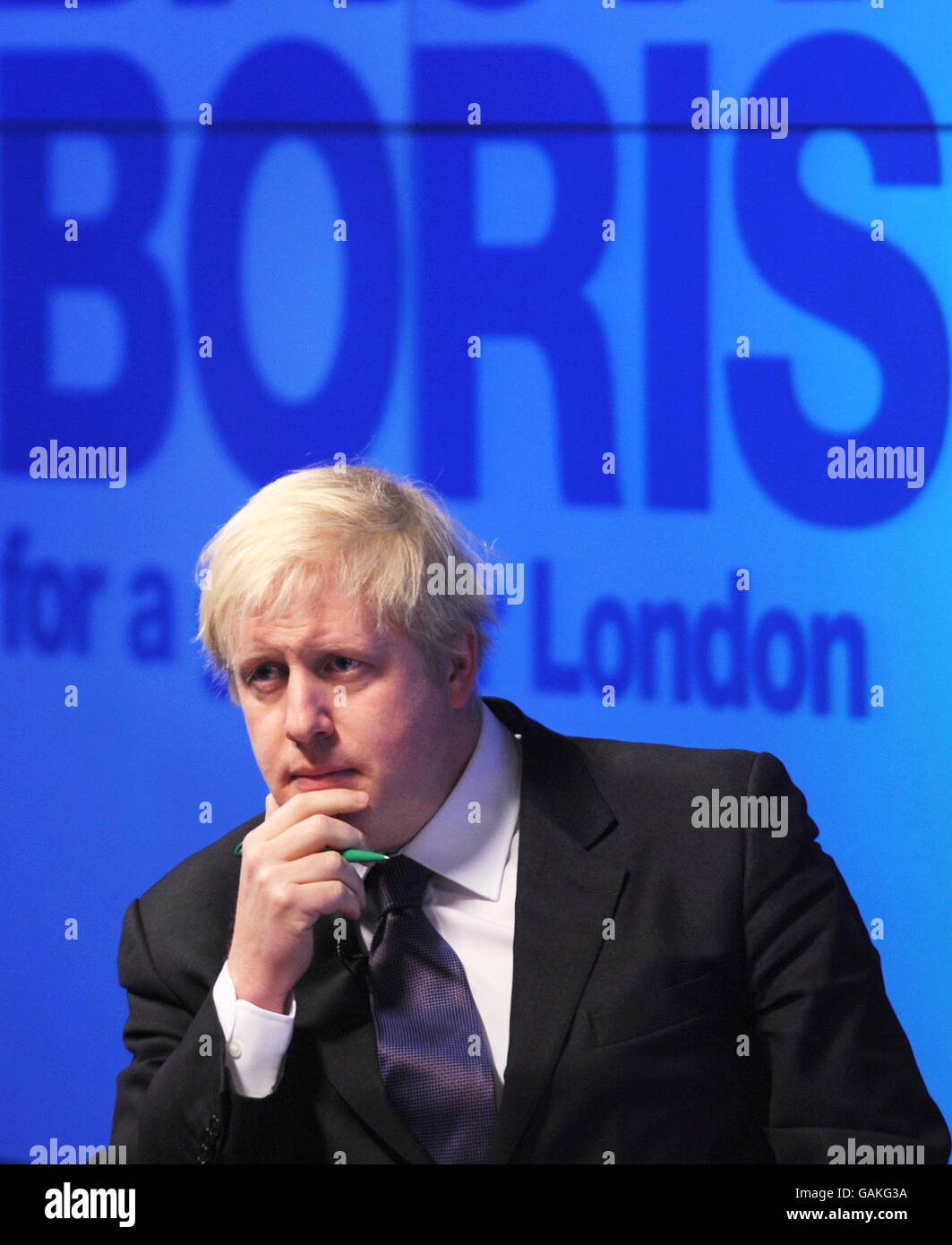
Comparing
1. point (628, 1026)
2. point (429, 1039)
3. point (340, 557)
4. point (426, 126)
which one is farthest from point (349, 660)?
point (426, 126)

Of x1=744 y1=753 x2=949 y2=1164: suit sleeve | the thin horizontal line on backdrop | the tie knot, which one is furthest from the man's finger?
the thin horizontal line on backdrop

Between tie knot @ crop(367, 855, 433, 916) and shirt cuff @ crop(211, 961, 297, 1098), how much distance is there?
0.76 feet

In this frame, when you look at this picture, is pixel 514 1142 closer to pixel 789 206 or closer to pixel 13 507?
pixel 13 507

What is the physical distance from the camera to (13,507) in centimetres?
308

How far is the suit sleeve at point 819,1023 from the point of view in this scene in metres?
2.07

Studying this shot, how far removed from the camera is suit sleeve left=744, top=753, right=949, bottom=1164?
2066 millimetres

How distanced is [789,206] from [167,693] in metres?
1.75

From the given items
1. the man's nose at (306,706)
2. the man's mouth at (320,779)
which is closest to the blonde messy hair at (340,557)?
the man's nose at (306,706)

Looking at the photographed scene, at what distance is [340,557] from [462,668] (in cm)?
30

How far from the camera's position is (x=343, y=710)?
6.99ft

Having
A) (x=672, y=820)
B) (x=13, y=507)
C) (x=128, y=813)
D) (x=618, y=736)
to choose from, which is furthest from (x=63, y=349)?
(x=672, y=820)

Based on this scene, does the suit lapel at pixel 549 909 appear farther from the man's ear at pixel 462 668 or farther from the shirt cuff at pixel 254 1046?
the shirt cuff at pixel 254 1046

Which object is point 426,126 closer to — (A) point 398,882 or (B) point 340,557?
(B) point 340,557

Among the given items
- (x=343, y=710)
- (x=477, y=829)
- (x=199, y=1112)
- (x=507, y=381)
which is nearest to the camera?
(x=199, y=1112)
